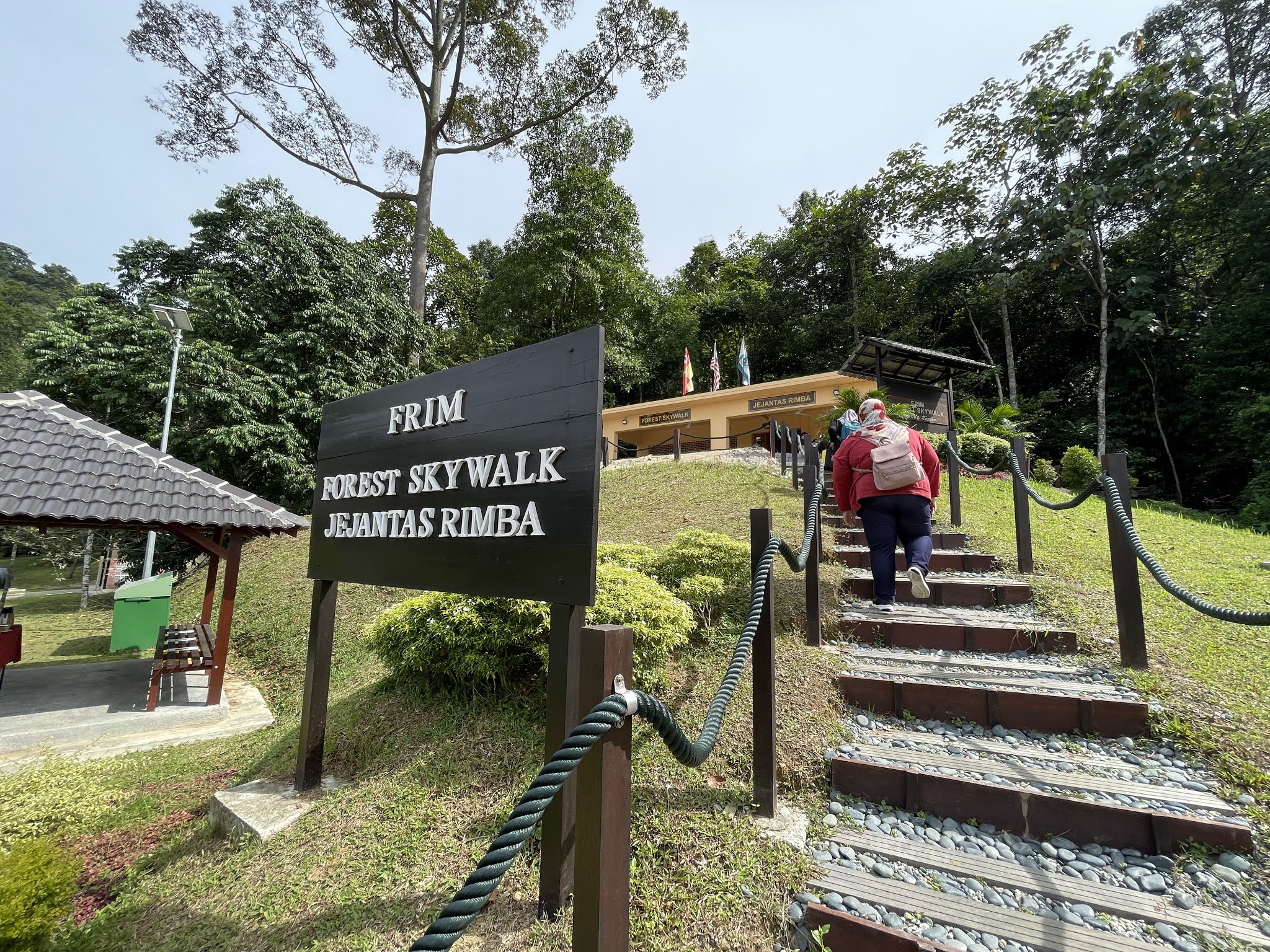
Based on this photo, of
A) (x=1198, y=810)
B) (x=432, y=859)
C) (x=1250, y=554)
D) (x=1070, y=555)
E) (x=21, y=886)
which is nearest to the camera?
(x=21, y=886)

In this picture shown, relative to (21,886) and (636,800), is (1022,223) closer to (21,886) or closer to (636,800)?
(636,800)

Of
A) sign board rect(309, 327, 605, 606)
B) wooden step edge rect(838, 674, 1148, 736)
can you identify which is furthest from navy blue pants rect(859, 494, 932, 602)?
sign board rect(309, 327, 605, 606)

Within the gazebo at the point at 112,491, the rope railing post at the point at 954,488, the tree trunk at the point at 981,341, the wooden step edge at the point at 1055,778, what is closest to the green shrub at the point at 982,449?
the rope railing post at the point at 954,488

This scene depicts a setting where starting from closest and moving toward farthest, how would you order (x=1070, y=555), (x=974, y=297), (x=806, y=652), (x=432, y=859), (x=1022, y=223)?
(x=432, y=859)
(x=806, y=652)
(x=1070, y=555)
(x=1022, y=223)
(x=974, y=297)

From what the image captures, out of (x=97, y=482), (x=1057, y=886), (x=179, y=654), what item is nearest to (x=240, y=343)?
(x=97, y=482)

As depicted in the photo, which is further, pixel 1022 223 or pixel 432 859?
pixel 1022 223

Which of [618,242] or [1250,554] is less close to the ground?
[618,242]

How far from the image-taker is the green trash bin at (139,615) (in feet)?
21.9

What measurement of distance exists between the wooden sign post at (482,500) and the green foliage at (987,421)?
12.7 m

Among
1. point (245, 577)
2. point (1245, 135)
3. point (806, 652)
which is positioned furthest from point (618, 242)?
point (806, 652)

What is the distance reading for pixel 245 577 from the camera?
1045 cm

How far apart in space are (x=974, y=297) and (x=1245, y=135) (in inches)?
317

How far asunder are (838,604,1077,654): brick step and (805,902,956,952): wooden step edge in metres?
2.30

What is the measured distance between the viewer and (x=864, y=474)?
4.32 metres
